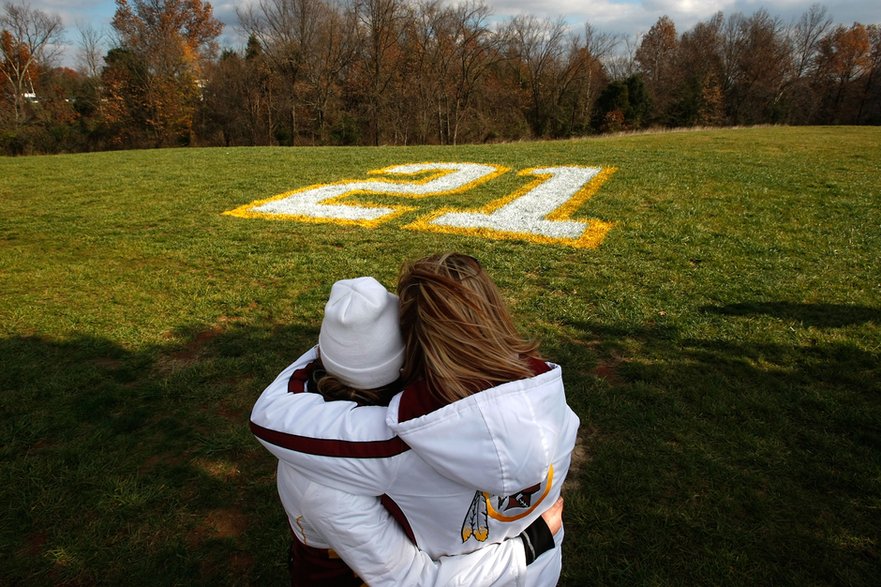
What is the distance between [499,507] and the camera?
1349mm

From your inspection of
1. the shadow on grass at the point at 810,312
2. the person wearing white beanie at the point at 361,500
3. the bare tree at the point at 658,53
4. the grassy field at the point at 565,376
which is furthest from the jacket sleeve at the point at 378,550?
the bare tree at the point at 658,53

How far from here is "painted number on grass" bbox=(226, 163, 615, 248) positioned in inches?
287

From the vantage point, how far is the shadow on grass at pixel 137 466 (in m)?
2.40

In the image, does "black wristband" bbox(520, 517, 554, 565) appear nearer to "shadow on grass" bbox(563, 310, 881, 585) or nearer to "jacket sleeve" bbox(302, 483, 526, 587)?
"jacket sleeve" bbox(302, 483, 526, 587)

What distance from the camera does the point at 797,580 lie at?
2266mm

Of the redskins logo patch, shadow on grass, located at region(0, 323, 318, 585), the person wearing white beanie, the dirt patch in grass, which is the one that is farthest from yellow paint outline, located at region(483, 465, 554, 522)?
the dirt patch in grass

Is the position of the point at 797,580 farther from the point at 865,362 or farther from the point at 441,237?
the point at 441,237

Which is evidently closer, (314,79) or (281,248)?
(281,248)

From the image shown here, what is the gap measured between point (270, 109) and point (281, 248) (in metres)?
34.1

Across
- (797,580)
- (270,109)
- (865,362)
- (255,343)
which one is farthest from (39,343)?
(270,109)

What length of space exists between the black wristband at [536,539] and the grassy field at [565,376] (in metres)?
0.99

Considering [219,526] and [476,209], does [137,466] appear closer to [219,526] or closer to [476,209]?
[219,526]

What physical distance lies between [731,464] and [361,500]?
254 centimetres

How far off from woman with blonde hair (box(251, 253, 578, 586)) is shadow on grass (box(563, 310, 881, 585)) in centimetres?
133
